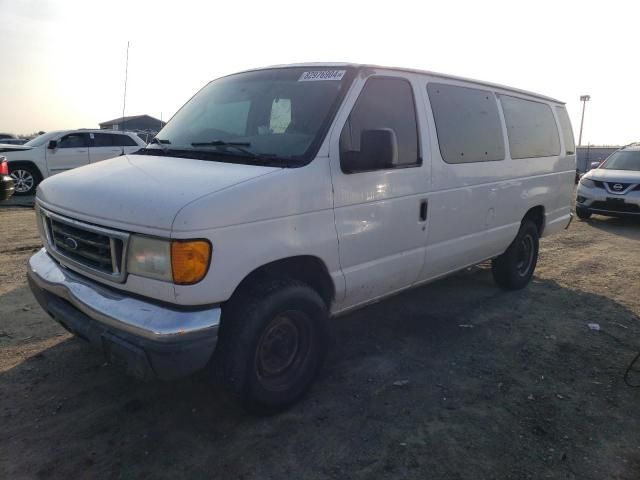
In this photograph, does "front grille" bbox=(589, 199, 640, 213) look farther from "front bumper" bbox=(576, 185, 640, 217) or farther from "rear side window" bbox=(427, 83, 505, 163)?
"rear side window" bbox=(427, 83, 505, 163)

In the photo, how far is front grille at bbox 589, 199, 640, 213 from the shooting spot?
400 inches

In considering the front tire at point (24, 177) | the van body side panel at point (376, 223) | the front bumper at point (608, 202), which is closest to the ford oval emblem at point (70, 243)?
the van body side panel at point (376, 223)

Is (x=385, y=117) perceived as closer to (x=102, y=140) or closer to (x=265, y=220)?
(x=265, y=220)

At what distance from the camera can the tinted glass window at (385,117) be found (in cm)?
323

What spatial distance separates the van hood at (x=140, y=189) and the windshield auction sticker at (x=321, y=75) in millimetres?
906

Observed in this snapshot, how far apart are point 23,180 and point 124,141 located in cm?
266

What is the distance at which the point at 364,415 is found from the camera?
10.2 ft

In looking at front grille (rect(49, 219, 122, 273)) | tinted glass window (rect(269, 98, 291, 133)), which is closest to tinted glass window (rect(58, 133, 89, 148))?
front grille (rect(49, 219, 122, 273))

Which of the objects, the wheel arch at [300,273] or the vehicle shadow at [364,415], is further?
the wheel arch at [300,273]

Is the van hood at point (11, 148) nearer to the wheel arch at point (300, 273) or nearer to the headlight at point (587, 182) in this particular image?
the wheel arch at point (300, 273)

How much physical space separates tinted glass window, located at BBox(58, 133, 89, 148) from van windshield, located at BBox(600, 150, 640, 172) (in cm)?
1278

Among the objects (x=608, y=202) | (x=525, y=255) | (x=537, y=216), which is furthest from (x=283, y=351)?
(x=608, y=202)

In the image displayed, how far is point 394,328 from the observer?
4477 mm

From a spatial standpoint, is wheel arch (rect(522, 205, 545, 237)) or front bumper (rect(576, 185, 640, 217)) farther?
front bumper (rect(576, 185, 640, 217))
